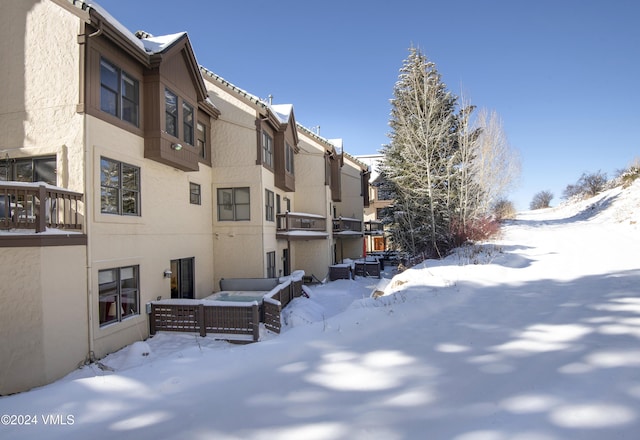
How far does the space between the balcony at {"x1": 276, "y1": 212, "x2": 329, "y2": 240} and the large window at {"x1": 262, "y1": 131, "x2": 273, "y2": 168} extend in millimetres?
2807

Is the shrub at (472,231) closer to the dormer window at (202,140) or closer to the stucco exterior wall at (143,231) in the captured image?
the stucco exterior wall at (143,231)

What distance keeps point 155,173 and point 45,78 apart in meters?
3.63

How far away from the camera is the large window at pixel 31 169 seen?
8609 mm

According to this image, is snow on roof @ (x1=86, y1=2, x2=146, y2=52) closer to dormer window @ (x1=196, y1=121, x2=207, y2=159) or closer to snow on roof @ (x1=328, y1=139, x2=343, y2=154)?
dormer window @ (x1=196, y1=121, x2=207, y2=159)

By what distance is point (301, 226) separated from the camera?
19.2m

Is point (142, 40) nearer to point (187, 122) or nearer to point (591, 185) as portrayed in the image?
point (187, 122)

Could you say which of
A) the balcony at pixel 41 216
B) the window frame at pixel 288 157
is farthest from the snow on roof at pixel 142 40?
the window frame at pixel 288 157

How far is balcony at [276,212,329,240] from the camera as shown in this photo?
16984mm

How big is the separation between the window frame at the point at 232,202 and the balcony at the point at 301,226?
2416mm

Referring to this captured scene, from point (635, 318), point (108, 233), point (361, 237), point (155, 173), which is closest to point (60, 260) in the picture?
point (108, 233)

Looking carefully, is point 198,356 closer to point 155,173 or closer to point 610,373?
point 610,373

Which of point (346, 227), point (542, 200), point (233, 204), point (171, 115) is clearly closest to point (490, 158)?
point (346, 227)

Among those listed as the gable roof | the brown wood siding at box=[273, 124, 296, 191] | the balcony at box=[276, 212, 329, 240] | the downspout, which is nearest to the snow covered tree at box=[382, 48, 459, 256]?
the balcony at box=[276, 212, 329, 240]

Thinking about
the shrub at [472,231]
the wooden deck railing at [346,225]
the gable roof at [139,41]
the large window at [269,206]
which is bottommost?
the shrub at [472,231]
